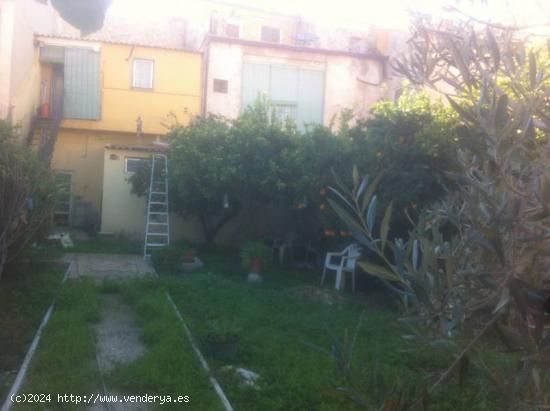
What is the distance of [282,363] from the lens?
650 centimetres

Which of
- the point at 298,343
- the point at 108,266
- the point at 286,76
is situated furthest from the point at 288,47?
the point at 298,343

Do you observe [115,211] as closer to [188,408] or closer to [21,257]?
[21,257]

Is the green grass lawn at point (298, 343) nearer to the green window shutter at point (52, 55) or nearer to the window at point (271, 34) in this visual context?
the green window shutter at point (52, 55)

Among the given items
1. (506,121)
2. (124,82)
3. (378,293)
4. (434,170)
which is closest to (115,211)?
(124,82)

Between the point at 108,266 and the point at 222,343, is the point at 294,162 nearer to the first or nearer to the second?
the point at 108,266

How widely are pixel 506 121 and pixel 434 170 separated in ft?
28.0

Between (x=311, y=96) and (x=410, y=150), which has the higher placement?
(x=311, y=96)

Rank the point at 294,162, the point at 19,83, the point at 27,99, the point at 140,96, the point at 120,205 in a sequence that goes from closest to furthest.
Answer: the point at 294,162 < the point at 19,83 < the point at 27,99 < the point at 120,205 < the point at 140,96

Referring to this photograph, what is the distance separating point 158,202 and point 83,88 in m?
5.08

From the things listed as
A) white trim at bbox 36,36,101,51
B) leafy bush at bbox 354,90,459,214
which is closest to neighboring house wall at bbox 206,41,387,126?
white trim at bbox 36,36,101,51

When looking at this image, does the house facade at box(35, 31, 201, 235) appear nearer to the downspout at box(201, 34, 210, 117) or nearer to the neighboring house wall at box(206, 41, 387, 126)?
the downspout at box(201, 34, 210, 117)

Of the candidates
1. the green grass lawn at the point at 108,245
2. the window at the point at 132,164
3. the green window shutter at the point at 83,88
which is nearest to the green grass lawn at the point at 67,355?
the green grass lawn at the point at 108,245

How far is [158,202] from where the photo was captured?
51.8 feet

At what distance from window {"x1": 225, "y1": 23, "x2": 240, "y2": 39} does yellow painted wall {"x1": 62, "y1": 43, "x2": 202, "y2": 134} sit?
11.0 feet
